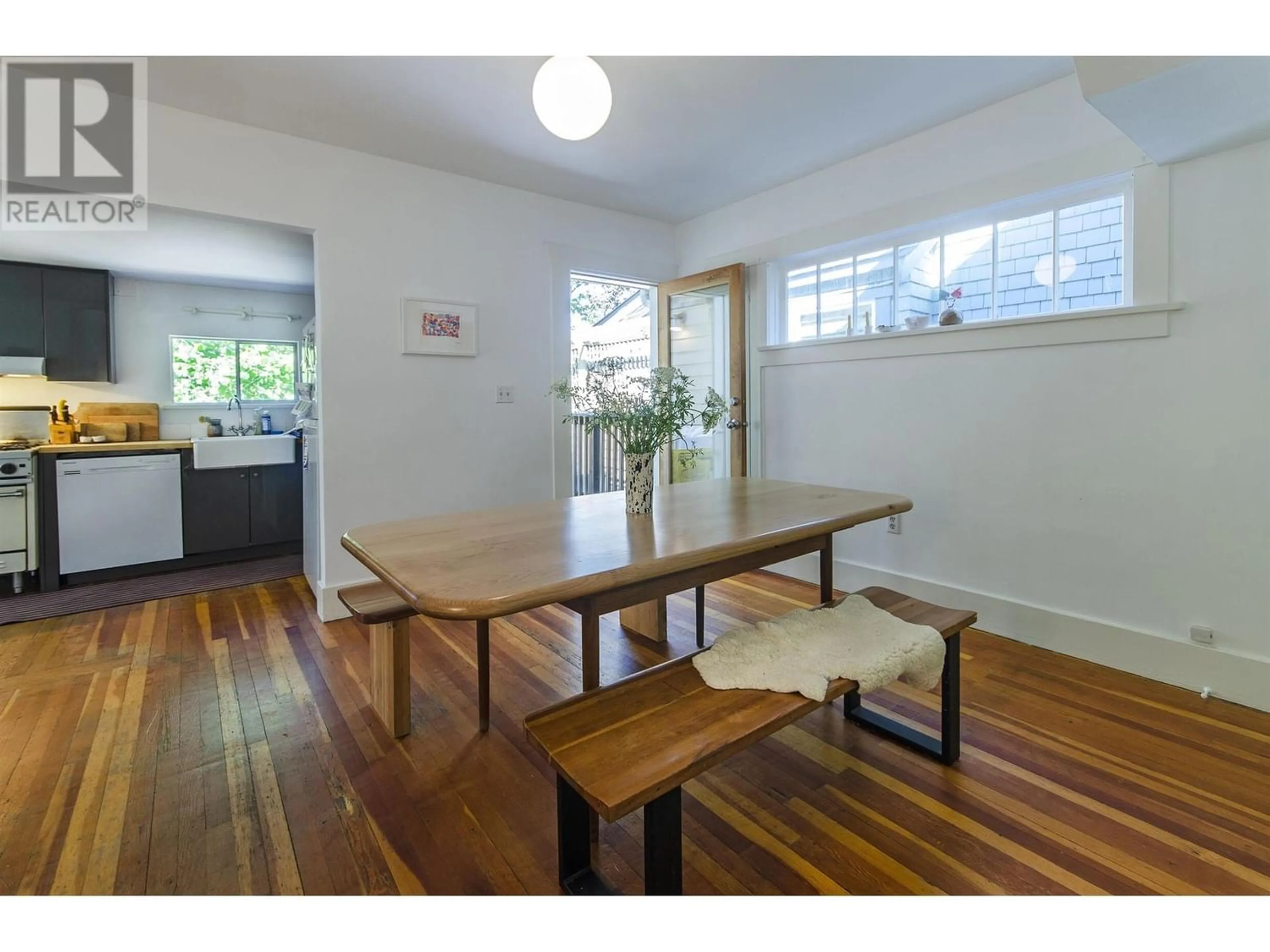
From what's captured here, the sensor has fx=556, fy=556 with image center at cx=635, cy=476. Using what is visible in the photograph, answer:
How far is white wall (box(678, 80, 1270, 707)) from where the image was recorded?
2037mm

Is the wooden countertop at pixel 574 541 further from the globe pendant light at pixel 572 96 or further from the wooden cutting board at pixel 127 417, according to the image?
the wooden cutting board at pixel 127 417

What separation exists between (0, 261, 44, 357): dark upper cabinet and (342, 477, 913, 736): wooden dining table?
162 inches

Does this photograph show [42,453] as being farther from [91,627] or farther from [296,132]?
[296,132]

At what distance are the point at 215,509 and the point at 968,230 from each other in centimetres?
524

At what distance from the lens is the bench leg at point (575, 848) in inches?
48.9

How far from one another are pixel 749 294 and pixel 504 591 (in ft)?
10.6

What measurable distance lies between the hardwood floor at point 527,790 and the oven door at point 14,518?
4.95 feet

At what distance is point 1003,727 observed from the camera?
6.27 ft

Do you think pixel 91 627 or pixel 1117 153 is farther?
pixel 91 627

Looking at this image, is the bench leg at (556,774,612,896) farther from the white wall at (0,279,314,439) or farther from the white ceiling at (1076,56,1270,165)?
the white wall at (0,279,314,439)

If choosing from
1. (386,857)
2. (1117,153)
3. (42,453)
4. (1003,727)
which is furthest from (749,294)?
(42,453)

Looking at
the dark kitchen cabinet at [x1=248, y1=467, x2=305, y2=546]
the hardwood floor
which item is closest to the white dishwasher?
the dark kitchen cabinet at [x1=248, y1=467, x2=305, y2=546]

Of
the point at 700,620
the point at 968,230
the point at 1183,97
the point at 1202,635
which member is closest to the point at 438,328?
the point at 700,620

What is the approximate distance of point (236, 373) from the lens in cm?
490
